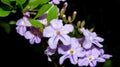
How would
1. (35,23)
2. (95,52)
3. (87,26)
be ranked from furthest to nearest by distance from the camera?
1. (87,26)
2. (95,52)
3. (35,23)

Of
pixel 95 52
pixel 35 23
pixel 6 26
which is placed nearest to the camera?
pixel 35 23

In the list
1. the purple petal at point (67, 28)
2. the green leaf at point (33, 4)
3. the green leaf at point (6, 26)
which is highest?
the green leaf at point (6, 26)

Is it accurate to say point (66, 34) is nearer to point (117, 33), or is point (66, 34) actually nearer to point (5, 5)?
point (5, 5)

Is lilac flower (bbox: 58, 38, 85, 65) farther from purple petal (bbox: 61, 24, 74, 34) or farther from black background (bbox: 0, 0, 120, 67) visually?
black background (bbox: 0, 0, 120, 67)

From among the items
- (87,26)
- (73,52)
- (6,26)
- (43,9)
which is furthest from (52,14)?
(87,26)

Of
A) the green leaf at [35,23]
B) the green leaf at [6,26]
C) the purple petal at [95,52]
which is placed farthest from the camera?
the green leaf at [6,26]

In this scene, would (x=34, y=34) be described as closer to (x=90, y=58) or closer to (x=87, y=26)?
(x=90, y=58)

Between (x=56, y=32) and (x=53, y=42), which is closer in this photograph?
(x=53, y=42)

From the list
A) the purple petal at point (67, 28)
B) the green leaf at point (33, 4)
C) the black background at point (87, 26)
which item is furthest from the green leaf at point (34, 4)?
the black background at point (87, 26)

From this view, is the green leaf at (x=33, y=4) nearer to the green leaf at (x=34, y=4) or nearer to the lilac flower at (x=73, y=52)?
the green leaf at (x=34, y=4)
